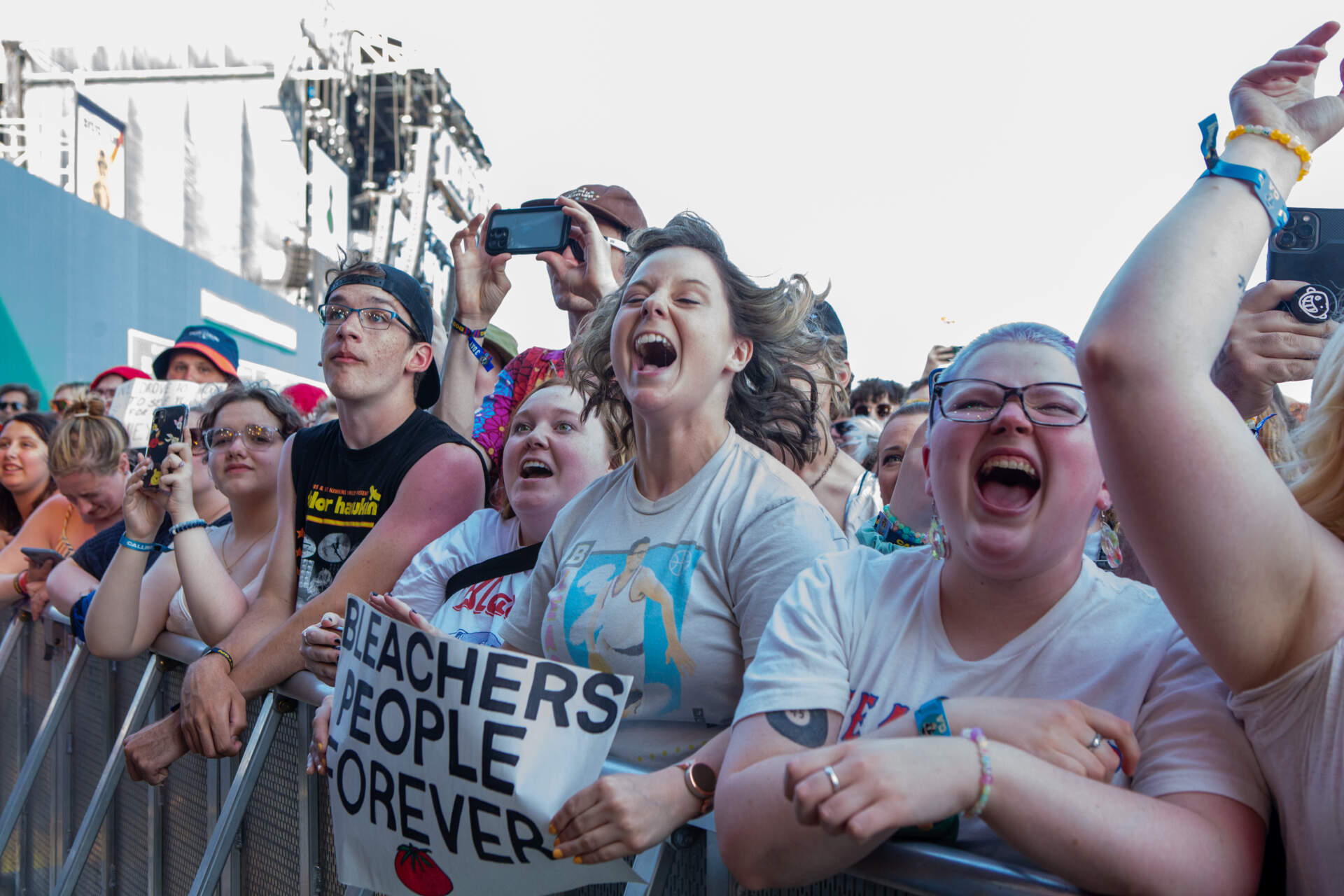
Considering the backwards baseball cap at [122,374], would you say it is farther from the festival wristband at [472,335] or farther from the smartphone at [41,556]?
the festival wristband at [472,335]

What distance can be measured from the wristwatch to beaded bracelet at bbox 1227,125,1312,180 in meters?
1.11

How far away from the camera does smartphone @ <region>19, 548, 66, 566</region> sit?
4203 mm

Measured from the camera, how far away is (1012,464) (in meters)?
1.44

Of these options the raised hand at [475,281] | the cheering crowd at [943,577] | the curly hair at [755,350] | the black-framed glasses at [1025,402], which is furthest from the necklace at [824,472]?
the black-framed glasses at [1025,402]

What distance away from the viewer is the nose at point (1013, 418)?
1.44 metres

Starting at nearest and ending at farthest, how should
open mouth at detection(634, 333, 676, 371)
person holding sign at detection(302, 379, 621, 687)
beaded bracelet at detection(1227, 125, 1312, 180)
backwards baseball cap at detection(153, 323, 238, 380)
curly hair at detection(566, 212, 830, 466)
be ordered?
beaded bracelet at detection(1227, 125, 1312, 180) < open mouth at detection(634, 333, 676, 371) < curly hair at detection(566, 212, 830, 466) < person holding sign at detection(302, 379, 621, 687) < backwards baseball cap at detection(153, 323, 238, 380)

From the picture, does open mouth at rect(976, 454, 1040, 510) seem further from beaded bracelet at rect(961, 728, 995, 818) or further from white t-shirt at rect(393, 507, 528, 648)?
white t-shirt at rect(393, 507, 528, 648)

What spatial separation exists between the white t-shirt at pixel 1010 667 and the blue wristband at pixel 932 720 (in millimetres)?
132

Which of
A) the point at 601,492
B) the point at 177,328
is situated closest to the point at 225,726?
the point at 601,492

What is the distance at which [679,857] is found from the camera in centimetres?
163

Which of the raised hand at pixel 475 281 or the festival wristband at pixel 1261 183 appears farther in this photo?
the raised hand at pixel 475 281

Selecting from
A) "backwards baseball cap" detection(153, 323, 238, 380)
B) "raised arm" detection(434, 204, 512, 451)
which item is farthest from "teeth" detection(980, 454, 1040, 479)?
"backwards baseball cap" detection(153, 323, 238, 380)

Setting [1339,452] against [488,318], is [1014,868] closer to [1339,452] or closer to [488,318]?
[1339,452]

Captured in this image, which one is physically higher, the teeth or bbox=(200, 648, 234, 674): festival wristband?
the teeth
